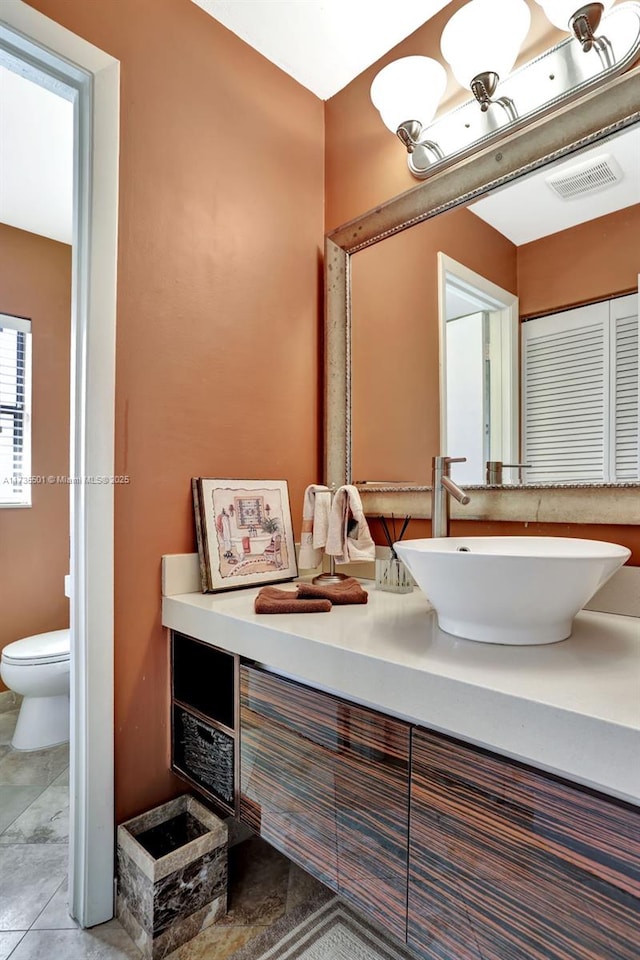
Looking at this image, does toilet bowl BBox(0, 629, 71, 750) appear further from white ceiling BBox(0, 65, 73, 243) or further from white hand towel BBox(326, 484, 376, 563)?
white ceiling BBox(0, 65, 73, 243)

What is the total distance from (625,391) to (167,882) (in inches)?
58.2

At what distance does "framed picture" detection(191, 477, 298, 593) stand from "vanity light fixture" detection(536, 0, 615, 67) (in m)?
1.30

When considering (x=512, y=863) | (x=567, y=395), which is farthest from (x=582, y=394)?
(x=512, y=863)

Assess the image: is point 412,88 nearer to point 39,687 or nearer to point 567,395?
point 567,395

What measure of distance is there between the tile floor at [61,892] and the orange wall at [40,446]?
97 cm

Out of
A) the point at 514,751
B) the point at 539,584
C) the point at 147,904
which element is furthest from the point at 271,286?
the point at 147,904

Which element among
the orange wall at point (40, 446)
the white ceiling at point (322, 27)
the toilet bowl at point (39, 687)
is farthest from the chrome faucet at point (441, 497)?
the orange wall at point (40, 446)

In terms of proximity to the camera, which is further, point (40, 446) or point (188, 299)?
point (40, 446)

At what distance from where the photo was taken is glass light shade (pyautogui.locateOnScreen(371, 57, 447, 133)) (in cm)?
138

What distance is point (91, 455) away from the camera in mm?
1221

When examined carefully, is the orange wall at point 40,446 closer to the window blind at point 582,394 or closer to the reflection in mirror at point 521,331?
the reflection in mirror at point 521,331

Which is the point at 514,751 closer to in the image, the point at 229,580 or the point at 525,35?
the point at 229,580

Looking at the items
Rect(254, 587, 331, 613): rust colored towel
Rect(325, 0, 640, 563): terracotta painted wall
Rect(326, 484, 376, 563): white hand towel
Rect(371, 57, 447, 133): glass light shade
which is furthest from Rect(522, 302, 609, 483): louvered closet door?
Rect(371, 57, 447, 133): glass light shade

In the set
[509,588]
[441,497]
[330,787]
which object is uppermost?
[441,497]
